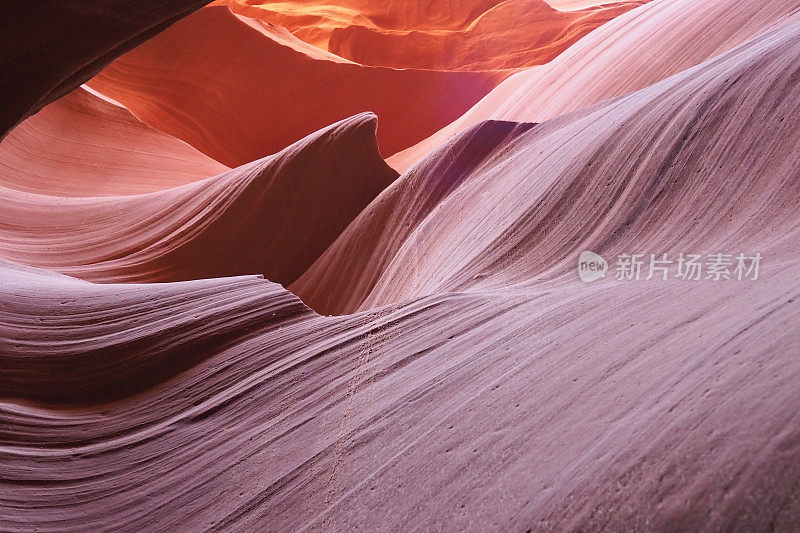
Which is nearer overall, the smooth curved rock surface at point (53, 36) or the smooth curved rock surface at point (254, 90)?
the smooth curved rock surface at point (53, 36)

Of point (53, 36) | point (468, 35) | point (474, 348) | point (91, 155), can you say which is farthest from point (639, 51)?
point (468, 35)

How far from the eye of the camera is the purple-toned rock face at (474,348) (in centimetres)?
82

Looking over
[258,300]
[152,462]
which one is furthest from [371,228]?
[152,462]

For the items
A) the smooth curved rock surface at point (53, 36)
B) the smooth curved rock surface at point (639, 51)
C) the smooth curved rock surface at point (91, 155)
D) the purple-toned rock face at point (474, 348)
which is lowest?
the purple-toned rock face at point (474, 348)

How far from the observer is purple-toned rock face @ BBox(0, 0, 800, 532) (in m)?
0.82

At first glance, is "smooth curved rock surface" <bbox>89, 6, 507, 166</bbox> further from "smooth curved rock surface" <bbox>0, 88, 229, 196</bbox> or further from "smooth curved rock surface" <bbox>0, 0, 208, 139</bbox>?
"smooth curved rock surface" <bbox>0, 0, 208, 139</bbox>

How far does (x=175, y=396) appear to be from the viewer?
4.74ft

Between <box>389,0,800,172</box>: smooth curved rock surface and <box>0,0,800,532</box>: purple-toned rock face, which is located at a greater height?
<box>389,0,800,172</box>: smooth curved rock surface

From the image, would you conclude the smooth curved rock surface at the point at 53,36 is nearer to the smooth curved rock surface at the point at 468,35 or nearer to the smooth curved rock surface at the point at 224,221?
the smooth curved rock surface at the point at 224,221

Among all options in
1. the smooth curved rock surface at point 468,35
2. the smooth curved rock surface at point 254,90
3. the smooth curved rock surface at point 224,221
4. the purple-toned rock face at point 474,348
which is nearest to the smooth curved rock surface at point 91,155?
the smooth curved rock surface at point 224,221

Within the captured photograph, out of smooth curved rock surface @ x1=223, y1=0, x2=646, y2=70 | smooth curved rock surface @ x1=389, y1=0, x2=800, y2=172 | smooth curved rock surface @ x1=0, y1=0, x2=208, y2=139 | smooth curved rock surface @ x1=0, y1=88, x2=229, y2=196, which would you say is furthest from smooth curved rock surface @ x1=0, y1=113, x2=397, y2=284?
smooth curved rock surface @ x1=223, y1=0, x2=646, y2=70

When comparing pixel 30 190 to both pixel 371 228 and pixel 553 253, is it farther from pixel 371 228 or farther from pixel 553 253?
pixel 553 253

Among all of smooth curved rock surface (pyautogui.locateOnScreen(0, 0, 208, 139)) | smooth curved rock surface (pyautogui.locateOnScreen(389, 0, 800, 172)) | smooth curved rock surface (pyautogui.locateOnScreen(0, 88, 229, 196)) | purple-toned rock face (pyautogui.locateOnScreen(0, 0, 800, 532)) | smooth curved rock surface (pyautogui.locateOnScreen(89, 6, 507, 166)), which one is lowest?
purple-toned rock face (pyautogui.locateOnScreen(0, 0, 800, 532))

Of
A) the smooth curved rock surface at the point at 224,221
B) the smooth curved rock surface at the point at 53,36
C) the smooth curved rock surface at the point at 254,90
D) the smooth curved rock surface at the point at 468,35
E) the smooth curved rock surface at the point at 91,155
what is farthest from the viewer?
the smooth curved rock surface at the point at 468,35
